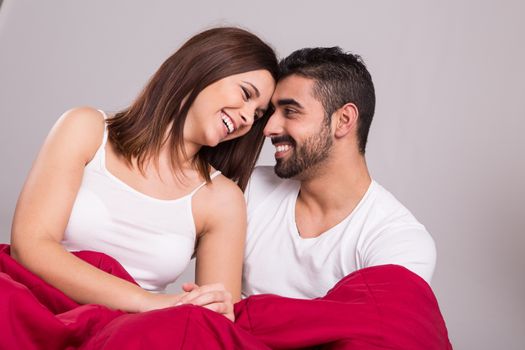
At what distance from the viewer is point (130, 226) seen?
236 centimetres

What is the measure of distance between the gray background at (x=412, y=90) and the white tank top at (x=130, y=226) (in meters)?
1.48

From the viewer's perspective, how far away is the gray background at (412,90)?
3668mm

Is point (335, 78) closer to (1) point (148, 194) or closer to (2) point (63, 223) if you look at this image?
(1) point (148, 194)

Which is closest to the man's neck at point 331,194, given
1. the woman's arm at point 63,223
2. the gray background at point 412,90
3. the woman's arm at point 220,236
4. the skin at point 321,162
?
the skin at point 321,162

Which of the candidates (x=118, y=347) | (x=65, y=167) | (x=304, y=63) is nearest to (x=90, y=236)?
(x=65, y=167)

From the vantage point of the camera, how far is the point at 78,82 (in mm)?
4043

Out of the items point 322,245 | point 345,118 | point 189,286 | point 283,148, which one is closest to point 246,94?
point 283,148

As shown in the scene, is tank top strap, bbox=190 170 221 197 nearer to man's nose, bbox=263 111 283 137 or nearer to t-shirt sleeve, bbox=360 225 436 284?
man's nose, bbox=263 111 283 137

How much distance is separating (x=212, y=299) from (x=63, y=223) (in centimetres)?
50

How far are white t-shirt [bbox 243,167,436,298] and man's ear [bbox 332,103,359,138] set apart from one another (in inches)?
8.4

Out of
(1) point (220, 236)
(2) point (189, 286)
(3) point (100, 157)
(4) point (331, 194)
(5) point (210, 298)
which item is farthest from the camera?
(4) point (331, 194)

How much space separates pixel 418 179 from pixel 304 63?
1.30m

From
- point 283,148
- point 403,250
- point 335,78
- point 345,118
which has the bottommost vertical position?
point 403,250

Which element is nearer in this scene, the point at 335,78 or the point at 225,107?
the point at 225,107
